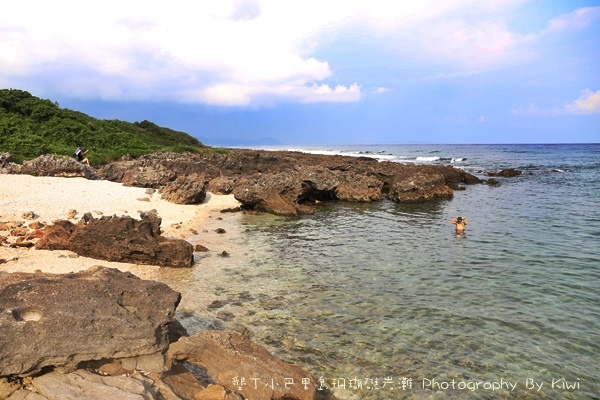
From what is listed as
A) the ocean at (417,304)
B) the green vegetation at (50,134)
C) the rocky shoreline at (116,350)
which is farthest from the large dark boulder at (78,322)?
the green vegetation at (50,134)

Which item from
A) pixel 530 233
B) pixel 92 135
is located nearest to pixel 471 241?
pixel 530 233

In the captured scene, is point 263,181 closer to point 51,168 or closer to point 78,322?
point 51,168

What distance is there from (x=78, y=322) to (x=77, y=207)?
16.3 m

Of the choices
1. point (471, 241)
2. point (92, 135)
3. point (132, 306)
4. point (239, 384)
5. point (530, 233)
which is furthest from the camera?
point (92, 135)

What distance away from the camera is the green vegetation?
107ft

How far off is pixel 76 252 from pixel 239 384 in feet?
32.5

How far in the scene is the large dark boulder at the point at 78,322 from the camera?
466 centimetres

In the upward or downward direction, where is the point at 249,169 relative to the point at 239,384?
upward

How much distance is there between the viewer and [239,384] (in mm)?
5414

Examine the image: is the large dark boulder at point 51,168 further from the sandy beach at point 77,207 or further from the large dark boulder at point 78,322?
the large dark boulder at point 78,322

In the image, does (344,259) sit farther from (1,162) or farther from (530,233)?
(1,162)

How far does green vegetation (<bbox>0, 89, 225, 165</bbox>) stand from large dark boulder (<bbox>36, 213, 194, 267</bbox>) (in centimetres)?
2044

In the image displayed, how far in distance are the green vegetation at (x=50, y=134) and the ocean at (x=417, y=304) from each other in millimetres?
24234

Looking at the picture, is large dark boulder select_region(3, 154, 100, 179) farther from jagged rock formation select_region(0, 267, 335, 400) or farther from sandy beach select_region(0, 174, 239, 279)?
jagged rock formation select_region(0, 267, 335, 400)
